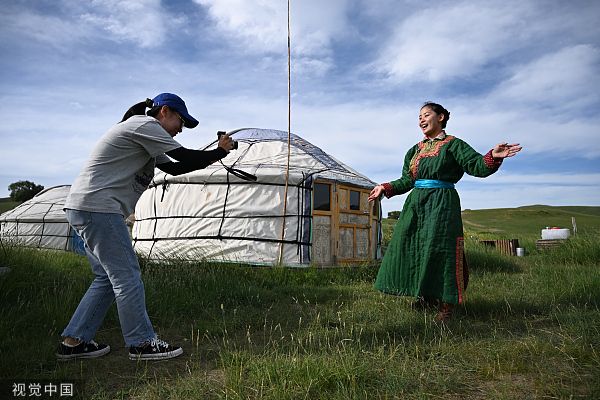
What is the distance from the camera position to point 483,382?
1955 millimetres

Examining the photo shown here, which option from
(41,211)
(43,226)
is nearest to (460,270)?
(43,226)

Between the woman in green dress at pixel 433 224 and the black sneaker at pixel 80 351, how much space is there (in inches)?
73.6

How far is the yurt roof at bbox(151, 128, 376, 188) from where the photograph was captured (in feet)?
23.1

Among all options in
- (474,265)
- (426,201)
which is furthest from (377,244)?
(426,201)

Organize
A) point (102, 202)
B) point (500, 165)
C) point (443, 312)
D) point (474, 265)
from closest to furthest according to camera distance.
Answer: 1. point (102, 202)
2. point (500, 165)
3. point (443, 312)
4. point (474, 265)

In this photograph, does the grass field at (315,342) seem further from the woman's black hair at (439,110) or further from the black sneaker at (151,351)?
the woman's black hair at (439,110)

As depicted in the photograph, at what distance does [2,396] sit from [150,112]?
1579 mm

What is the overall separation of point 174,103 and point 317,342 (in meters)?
1.62

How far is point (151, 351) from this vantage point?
2.42 m

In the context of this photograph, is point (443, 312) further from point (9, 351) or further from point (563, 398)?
point (9, 351)

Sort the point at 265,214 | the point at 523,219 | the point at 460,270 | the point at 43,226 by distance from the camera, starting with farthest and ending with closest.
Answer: the point at 523,219 → the point at 43,226 → the point at 265,214 → the point at 460,270

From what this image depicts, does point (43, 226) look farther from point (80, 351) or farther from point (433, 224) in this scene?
point (433, 224)

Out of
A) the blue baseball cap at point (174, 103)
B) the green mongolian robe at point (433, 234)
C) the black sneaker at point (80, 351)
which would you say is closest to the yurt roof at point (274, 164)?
the green mongolian robe at point (433, 234)

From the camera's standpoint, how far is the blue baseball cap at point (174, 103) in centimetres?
258
